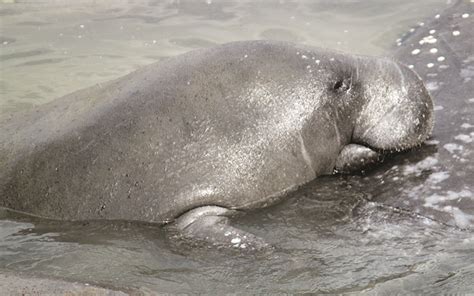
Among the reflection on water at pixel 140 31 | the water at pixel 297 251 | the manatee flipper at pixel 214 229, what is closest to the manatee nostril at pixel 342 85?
the water at pixel 297 251

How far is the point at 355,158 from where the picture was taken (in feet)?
18.1

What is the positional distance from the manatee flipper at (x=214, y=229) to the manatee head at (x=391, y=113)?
4.35 ft

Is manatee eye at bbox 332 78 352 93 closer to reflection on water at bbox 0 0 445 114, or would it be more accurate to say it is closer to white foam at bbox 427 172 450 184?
white foam at bbox 427 172 450 184

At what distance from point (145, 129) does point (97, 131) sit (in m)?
0.40

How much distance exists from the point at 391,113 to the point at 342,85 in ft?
1.48

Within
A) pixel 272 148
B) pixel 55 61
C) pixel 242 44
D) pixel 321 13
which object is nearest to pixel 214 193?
pixel 272 148

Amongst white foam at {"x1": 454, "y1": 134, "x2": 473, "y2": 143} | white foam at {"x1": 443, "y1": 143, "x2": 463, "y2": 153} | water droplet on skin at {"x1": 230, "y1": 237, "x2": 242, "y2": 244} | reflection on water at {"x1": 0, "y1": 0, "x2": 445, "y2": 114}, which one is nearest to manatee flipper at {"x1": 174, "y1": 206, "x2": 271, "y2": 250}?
water droplet on skin at {"x1": 230, "y1": 237, "x2": 242, "y2": 244}

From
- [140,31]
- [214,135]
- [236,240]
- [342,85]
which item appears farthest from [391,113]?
[140,31]

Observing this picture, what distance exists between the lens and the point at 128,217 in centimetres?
509

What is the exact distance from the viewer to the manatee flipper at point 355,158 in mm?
5523

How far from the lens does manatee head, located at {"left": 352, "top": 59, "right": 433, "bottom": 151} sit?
17.9 ft

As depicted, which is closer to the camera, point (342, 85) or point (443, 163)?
point (443, 163)

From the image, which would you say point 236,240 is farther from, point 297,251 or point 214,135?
point 214,135

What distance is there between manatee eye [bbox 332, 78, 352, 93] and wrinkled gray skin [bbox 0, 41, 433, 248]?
0.04ft
